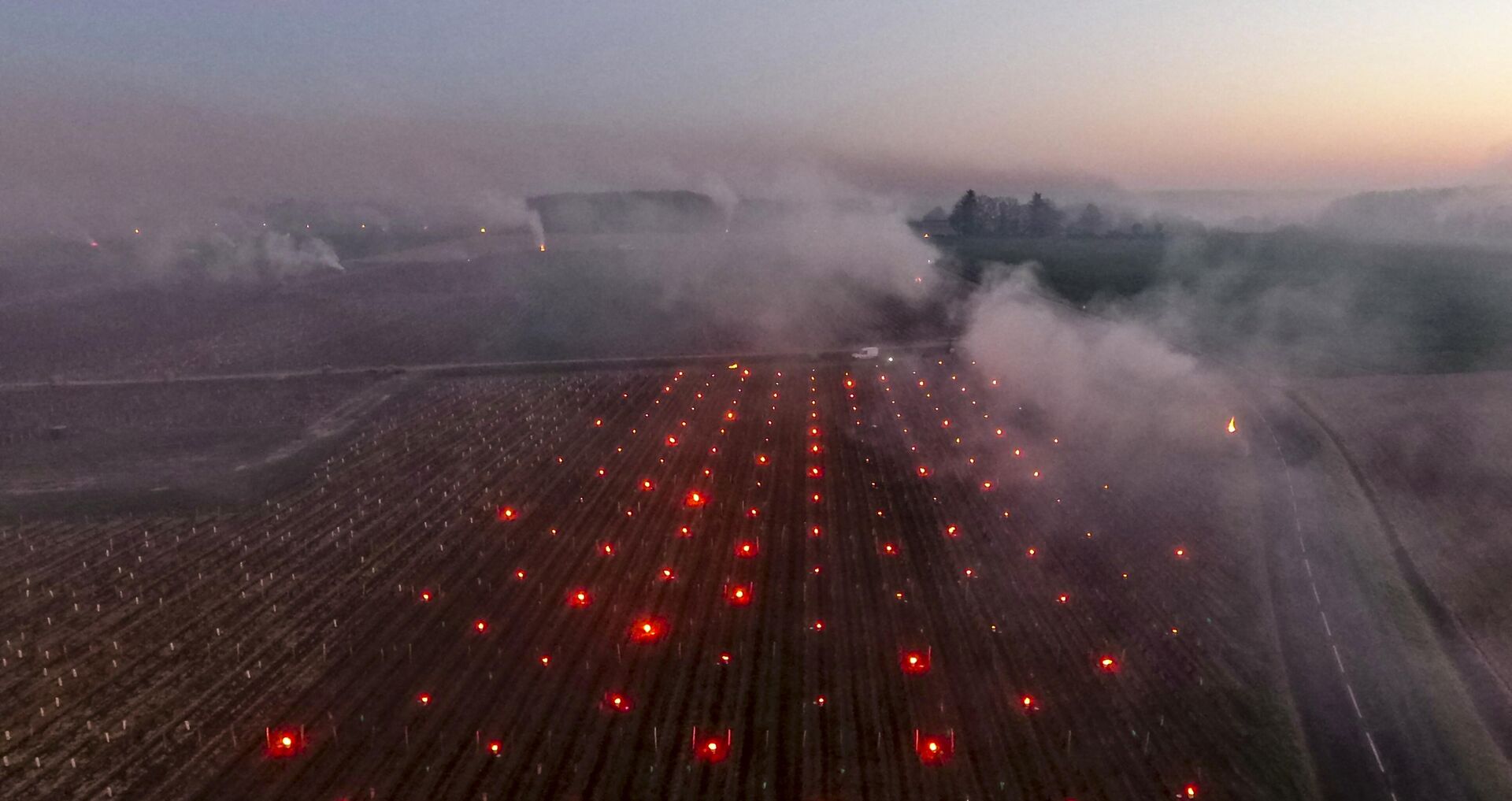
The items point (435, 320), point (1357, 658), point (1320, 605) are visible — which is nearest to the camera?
point (1357, 658)

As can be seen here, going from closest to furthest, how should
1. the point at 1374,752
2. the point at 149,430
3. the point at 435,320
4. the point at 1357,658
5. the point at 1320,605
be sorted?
the point at 1374,752, the point at 1357,658, the point at 1320,605, the point at 149,430, the point at 435,320

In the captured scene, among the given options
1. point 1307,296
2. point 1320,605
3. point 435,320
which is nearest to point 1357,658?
point 1320,605

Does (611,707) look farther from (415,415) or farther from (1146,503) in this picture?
(415,415)

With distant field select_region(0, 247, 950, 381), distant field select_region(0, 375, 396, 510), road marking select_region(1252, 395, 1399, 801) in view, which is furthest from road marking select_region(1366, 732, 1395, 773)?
distant field select_region(0, 247, 950, 381)

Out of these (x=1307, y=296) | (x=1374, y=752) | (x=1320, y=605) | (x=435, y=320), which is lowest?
(x=1374, y=752)

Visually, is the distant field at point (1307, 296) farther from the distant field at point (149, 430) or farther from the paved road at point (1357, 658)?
the distant field at point (149, 430)

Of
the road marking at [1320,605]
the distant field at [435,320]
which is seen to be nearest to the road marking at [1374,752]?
the road marking at [1320,605]

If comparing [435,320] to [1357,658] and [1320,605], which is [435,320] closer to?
[1320,605]

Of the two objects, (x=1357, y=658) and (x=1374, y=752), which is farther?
(x=1357, y=658)

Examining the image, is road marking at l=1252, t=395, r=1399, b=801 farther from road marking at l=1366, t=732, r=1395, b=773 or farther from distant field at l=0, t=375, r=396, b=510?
distant field at l=0, t=375, r=396, b=510

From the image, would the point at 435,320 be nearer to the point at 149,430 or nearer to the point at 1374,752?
the point at 149,430

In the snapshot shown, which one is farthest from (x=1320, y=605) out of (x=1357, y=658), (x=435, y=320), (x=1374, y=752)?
(x=435, y=320)

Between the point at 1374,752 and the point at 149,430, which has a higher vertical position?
the point at 149,430

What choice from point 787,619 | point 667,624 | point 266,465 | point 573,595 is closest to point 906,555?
point 787,619
